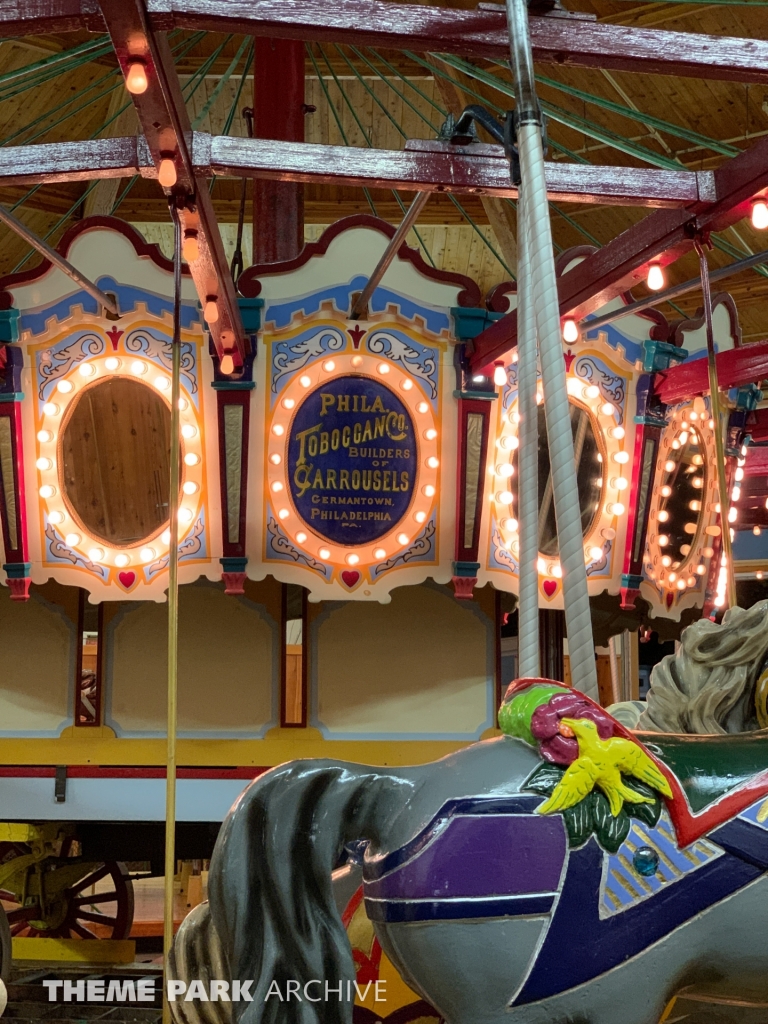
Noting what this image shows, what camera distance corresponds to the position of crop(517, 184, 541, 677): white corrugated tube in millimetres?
2260

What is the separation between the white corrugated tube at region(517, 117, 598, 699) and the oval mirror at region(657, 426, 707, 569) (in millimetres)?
3961

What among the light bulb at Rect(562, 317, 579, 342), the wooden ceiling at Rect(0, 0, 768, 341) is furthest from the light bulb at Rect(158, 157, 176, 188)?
the wooden ceiling at Rect(0, 0, 768, 341)

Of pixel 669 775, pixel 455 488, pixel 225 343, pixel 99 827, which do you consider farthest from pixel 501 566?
pixel 669 775

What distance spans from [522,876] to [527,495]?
87 centimetres

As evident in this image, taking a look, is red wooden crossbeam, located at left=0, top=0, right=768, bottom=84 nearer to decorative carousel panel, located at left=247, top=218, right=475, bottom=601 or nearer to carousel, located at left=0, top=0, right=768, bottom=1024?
carousel, located at left=0, top=0, right=768, bottom=1024

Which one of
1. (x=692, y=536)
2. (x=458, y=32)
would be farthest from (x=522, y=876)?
(x=692, y=536)

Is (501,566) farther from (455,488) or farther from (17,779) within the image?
(17,779)

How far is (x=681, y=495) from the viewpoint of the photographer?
617 centimetres

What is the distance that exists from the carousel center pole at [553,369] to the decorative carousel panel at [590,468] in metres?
3.31

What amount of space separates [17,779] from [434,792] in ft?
17.0

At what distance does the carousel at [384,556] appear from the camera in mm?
1825

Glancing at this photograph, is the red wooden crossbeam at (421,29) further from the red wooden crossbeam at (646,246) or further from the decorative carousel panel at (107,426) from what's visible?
the decorative carousel panel at (107,426)

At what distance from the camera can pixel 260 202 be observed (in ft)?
22.0

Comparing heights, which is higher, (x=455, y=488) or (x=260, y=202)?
(x=260, y=202)
